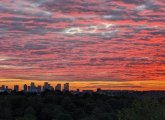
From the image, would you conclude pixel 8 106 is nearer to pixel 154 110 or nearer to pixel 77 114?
pixel 77 114

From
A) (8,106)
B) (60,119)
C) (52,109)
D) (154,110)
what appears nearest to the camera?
(154,110)

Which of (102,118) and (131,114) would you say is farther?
(102,118)

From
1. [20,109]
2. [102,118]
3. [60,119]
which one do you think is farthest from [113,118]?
[20,109]

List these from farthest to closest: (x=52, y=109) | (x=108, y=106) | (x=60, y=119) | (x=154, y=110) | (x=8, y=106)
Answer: (x=108, y=106) → (x=8, y=106) → (x=52, y=109) → (x=60, y=119) → (x=154, y=110)

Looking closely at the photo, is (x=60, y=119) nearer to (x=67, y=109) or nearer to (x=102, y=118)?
(x=102, y=118)

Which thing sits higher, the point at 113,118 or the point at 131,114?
the point at 131,114

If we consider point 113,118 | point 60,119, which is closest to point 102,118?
point 113,118

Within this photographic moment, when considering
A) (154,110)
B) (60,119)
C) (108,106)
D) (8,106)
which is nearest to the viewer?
(154,110)

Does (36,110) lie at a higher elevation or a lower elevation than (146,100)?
lower

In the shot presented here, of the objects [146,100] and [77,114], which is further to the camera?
[77,114]
